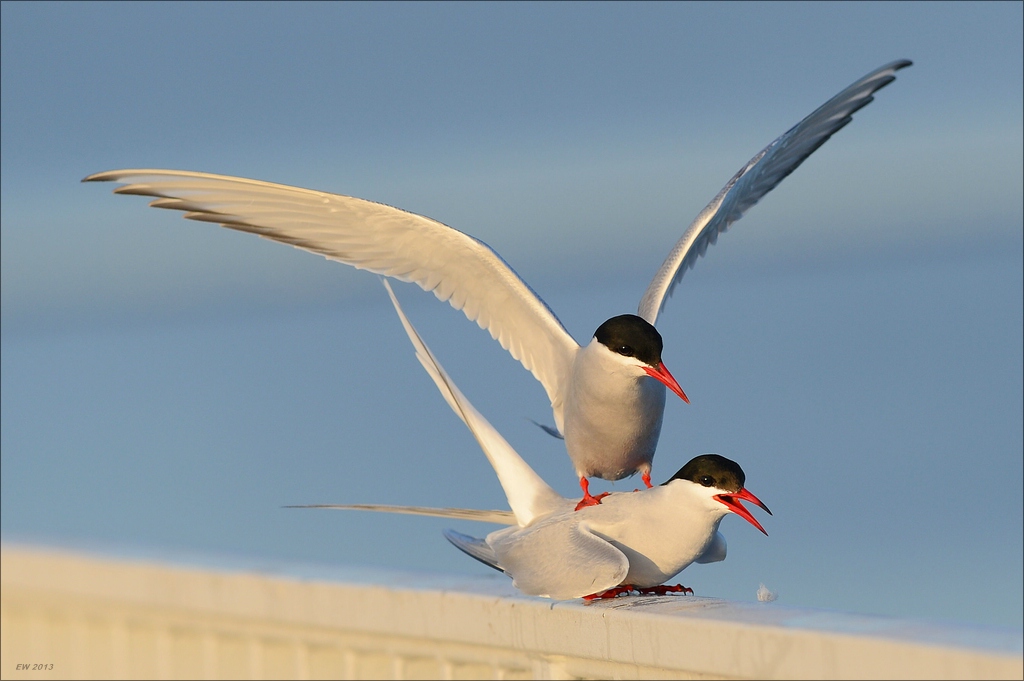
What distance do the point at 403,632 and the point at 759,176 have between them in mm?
2055

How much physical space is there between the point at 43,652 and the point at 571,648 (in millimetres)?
1059

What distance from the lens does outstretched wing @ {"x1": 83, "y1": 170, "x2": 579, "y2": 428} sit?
9.12 ft

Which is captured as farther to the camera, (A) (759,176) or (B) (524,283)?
(A) (759,176)

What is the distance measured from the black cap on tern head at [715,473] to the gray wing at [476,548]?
0.38m

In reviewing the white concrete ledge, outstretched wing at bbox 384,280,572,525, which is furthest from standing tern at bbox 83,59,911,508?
the white concrete ledge

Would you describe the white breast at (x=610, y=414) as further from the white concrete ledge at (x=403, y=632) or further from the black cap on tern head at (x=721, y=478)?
the white concrete ledge at (x=403, y=632)

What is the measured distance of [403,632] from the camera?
2002 mm

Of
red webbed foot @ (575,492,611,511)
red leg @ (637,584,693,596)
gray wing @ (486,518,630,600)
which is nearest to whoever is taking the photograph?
gray wing @ (486,518,630,600)

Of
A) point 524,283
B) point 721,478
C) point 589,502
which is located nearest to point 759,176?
point 524,283

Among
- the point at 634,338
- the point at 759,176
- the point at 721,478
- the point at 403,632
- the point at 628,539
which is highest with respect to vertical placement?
the point at 759,176

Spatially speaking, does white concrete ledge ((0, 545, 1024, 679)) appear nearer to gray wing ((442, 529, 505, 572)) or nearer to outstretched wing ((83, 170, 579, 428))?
gray wing ((442, 529, 505, 572))

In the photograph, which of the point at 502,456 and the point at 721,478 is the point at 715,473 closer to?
the point at 721,478

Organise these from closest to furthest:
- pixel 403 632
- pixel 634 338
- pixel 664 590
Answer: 1. pixel 403 632
2. pixel 664 590
3. pixel 634 338

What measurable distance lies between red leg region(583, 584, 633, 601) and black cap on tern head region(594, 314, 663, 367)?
2.02 ft
